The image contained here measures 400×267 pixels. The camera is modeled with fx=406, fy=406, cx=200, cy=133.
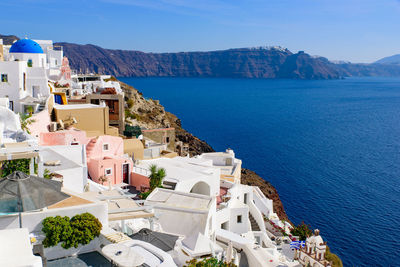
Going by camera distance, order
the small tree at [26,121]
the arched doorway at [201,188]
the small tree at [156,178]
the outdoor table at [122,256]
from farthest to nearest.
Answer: the arched doorway at [201,188], the small tree at [156,178], the small tree at [26,121], the outdoor table at [122,256]

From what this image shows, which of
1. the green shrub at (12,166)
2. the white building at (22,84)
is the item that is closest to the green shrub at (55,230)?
the green shrub at (12,166)

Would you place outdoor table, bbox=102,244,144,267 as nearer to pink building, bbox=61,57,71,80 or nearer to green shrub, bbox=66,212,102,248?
green shrub, bbox=66,212,102,248

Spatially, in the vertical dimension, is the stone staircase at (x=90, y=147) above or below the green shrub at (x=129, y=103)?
below

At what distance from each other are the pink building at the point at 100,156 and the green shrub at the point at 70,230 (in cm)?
1150

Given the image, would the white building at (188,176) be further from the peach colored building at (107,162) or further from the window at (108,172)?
the window at (108,172)

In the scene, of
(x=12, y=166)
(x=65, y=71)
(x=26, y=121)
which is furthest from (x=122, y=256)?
(x=65, y=71)

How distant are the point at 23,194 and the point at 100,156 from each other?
14.3 metres

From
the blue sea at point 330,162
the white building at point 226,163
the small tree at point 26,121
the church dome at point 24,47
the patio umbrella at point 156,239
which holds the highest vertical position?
the church dome at point 24,47

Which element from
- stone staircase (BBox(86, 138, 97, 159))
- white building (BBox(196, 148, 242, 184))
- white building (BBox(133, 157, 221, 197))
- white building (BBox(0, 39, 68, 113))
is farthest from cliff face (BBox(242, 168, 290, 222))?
white building (BBox(0, 39, 68, 113))

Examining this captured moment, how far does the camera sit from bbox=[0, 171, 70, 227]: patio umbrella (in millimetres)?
9188

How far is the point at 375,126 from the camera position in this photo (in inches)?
3762

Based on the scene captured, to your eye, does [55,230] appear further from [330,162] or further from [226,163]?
[330,162]

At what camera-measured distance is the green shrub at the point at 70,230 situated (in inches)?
382

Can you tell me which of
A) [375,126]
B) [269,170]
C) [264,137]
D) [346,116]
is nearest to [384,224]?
[269,170]
